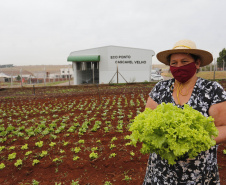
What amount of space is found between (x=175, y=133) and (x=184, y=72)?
825 millimetres

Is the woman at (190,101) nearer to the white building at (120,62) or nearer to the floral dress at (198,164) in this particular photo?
the floral dress at (198,164)

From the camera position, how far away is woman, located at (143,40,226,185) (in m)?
1.71

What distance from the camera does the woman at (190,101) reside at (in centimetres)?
171

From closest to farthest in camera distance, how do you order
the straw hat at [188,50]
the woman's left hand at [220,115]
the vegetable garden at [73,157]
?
the woman's left hand at [220,115]
the straw hat at [188,50]
the vegetable garden at [73,157]

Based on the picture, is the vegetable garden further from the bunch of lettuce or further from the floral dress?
the bunch of lettuce

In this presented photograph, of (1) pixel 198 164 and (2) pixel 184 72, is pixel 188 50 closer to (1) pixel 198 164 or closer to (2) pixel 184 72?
(2) pixel 184 72

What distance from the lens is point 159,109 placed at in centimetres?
159

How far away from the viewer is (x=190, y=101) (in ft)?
5.98

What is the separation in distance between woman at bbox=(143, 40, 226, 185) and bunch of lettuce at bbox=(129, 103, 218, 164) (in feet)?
1.08

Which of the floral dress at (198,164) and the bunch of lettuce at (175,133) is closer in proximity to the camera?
the bunch of lettuce at (175,133)

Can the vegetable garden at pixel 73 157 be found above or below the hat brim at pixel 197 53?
below

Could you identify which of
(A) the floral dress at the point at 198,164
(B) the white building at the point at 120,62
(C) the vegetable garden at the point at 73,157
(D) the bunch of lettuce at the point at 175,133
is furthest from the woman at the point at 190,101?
(B) the white building at the point at 120,62


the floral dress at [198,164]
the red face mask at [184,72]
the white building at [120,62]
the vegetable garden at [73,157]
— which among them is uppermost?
the white building at [120,62]

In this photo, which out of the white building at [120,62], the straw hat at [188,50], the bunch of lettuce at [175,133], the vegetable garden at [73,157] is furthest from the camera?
the white building at [120,62]
